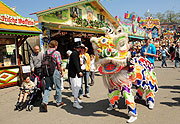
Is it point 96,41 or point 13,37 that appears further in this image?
point 13,37

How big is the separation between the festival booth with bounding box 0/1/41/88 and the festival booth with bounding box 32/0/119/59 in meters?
0.85

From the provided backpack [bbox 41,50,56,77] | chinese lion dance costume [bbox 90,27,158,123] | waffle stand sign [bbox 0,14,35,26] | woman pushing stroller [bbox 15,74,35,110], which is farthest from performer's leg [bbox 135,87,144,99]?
waffle stand sign [bbox 0,14,35,26]

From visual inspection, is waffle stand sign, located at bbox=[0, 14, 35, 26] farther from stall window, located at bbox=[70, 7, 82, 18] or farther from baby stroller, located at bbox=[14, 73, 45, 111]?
baby stroller, located at bbox=[14, 73, 45, 111]

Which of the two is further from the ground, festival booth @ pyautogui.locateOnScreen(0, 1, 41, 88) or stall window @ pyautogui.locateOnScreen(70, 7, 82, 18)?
stall window @ pyautogui.locateOnScreen(70, 7, 82, 18)

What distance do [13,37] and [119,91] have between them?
22.7 ft

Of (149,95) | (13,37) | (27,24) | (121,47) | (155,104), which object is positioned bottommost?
A: (155,104)

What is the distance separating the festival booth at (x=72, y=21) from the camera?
8.88 metres

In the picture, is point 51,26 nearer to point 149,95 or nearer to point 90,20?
→ point 90,20

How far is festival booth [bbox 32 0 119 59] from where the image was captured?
29.1ft

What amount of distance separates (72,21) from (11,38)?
4.14 metres

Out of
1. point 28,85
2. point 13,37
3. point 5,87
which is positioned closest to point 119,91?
point 28,85

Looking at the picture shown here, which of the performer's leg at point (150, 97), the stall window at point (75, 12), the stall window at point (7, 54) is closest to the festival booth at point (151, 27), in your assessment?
the stall window at point (75, 12)

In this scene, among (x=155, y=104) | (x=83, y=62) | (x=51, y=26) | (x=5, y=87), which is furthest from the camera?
(x=51, y=26)

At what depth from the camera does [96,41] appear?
12.1 ft
